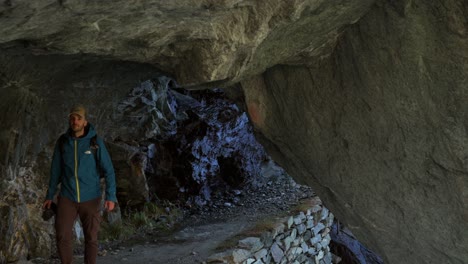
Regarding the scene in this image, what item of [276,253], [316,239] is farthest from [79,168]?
[316,239]

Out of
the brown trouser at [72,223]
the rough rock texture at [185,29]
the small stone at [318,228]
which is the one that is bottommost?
the small stone at [318,228]

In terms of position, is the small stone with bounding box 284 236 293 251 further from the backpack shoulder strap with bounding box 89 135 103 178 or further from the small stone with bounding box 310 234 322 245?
the backpack shoulder strap with bounding box 89 135 103 178

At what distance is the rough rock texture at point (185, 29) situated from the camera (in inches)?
107

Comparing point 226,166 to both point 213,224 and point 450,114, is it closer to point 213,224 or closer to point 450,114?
point 213,224

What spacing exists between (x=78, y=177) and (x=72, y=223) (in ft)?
1.33

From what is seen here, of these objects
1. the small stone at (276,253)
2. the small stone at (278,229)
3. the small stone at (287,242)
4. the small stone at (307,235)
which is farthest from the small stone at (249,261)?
the small stone at (307,235)

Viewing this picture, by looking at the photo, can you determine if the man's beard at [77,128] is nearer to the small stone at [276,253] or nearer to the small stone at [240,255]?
the small stone at [240,255]

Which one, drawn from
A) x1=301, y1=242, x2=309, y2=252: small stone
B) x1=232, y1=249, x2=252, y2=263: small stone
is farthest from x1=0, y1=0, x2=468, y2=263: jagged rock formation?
x1=301, y1=242, x2=309, y2=252: small stone

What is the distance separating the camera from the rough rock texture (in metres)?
2.72

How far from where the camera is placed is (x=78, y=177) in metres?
4.27

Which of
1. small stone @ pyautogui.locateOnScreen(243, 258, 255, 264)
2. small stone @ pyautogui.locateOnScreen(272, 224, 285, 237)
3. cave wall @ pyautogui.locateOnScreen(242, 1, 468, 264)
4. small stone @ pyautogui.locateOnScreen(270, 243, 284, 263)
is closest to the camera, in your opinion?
cave wall @ pyautogui.locateOnScreen(242, 1, 468, 264)

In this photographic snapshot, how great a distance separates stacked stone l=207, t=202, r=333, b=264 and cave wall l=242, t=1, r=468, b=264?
1.57 metres

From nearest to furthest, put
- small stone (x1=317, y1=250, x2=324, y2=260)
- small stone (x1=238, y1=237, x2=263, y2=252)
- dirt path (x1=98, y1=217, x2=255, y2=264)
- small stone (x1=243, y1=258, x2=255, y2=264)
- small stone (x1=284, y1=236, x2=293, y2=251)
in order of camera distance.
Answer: dirt path (x1=98, y1=217, x2=255, y2=264) → small stone (x1=243, y1=258, x2=255, y2=264) → small stone (x1=238, y1=237, x2=263, y2=252) → small stone (x1=284, y1=236, x2=293, y2=251) → small stone (x1=317, y1=250, x2=324, y2=260)

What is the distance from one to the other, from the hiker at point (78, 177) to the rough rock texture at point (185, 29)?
2.80ft
